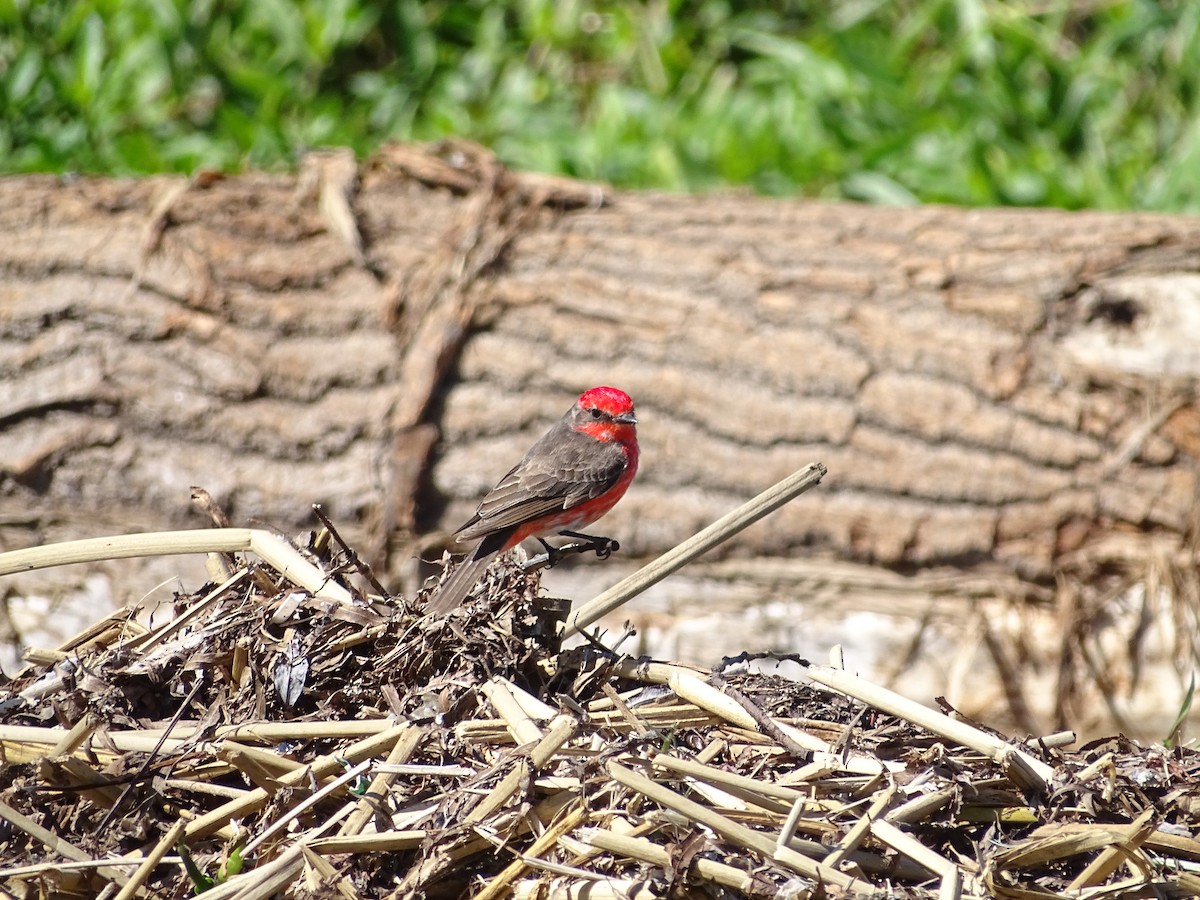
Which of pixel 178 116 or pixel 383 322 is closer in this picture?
pixel 383 322

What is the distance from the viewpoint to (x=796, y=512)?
5.89m

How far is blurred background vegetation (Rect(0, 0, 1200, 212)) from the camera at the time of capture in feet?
27.5

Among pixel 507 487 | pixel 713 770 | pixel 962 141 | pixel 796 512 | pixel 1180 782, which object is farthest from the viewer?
pixel 962 141

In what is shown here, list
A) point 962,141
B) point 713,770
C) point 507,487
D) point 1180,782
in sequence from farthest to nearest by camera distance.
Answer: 1. point 962,141
2. point 507,487
3. point 1180,782
4. point 713,770

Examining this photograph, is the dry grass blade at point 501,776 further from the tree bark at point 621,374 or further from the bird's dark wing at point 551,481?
the tree bark at point 621,374

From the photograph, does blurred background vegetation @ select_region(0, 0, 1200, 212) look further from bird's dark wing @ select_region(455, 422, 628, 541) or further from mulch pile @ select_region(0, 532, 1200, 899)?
mulch pile @ select_region(0, 532, 1200, 899)

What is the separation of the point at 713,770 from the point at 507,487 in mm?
1951

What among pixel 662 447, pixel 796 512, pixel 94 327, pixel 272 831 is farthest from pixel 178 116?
pixel 272 831

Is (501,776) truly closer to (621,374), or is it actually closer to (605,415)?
(605,415)

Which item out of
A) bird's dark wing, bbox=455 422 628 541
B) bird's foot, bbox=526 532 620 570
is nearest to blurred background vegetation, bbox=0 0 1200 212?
bird's dark wing, bbox=455 422 628 541

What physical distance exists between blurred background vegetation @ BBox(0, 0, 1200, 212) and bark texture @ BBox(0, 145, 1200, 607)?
2.02 metres

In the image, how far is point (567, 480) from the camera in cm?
468

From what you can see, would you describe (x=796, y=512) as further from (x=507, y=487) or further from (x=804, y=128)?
(x=804, y=128)

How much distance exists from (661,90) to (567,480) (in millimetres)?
5510
